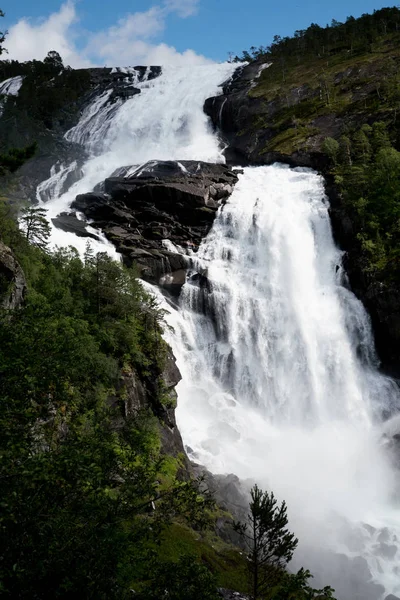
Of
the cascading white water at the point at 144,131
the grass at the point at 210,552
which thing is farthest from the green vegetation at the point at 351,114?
the grass at the point at 210,552

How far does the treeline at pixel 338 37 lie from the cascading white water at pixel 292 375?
194 feet

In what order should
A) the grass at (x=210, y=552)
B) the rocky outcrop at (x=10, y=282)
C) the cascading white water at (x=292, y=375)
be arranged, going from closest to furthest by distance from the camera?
the grass at (x=210, y=552) → the rocky outcrop at (x=10, y=282) → the cascading white water at (x=292, y=375)

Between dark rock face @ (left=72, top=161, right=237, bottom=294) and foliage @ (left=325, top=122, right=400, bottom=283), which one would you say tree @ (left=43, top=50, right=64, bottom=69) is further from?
foliage @ (left=325, top=122, right=400, bottom=283)

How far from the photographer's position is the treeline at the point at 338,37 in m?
87.5

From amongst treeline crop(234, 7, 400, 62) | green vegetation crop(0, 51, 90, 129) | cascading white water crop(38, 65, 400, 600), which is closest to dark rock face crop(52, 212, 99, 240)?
cascading white water crop(38, 65, 400, 600)

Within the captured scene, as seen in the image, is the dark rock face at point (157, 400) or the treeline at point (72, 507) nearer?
the treeline at point (72, 507)

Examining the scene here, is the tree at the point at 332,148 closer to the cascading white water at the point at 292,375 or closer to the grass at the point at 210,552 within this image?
the cascading white water at the point at 292,375

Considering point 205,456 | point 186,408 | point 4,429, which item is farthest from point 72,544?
point 186,408

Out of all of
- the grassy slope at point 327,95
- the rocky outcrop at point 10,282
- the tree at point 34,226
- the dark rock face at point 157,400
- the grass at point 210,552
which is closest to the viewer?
the grass at point 210,552

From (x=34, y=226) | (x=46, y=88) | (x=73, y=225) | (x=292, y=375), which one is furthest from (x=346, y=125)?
(x=46, y=88)

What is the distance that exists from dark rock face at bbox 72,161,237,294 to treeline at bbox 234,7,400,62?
59.0 metres

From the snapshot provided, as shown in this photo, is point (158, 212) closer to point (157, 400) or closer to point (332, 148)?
point (332, 148)

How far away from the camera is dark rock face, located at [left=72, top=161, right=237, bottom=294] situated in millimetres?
37031

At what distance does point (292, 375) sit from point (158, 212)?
22.0 m
